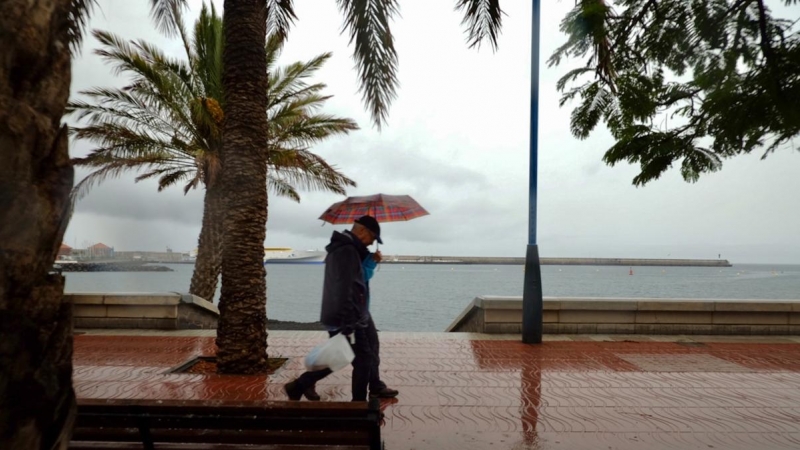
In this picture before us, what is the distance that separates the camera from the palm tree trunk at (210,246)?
48.6ft

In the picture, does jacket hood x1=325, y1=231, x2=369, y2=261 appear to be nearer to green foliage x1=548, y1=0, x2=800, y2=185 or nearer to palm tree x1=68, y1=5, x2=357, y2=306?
green foliage x1=548, y1=0, x2=800, y2=185

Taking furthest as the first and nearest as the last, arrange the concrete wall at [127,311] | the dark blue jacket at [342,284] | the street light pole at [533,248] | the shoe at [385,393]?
the concrete wall at [127,311] < the street light pole at [533,248] < the shoe at [385,393] < the dark blue jacket at [342,284]

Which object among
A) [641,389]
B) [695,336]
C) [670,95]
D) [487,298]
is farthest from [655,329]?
[670,95]

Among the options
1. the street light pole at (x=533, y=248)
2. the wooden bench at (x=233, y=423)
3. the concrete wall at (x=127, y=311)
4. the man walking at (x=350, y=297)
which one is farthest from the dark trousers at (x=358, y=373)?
the concrete wall at (x=127, y=311)

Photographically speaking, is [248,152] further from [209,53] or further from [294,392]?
[209,53]

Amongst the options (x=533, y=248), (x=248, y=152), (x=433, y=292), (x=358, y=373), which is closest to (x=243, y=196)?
(x=248, y=152)

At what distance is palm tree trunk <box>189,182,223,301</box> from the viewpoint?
14.8 meters

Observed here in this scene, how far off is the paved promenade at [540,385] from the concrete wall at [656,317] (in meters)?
0.35

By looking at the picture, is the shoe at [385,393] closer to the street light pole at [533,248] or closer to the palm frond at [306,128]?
the street light pole at [533,248]

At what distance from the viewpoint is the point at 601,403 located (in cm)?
509

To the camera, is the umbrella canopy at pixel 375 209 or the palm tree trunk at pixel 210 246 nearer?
the umbrella canopy at pixel 375 209

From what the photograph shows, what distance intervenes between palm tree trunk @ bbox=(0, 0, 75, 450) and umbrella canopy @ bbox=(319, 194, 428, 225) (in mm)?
3434

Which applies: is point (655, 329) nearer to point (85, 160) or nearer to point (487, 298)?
point (487, 298)

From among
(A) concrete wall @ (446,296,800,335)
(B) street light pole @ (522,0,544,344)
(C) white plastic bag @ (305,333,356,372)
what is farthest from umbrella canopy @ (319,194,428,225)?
(A) concrete wall @ (446,296,800,335)
